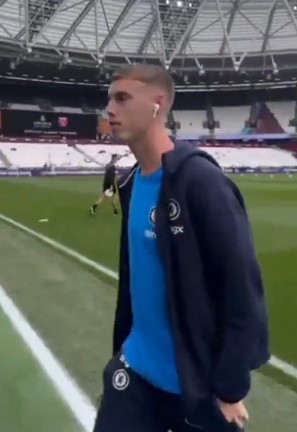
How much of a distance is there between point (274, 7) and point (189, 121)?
22.1 meters

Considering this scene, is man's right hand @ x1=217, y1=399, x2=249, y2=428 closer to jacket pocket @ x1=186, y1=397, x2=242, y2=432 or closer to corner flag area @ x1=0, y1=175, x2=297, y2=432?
jacket pocket @ x1=186, y1=397, x2=242, y2=432

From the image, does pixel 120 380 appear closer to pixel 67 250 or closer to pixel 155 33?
pixel 67 250

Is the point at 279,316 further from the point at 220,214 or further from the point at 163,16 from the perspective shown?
the point at 163,16

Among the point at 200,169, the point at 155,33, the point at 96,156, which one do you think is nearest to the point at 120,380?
the point at 200,169

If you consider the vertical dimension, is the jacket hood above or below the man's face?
below

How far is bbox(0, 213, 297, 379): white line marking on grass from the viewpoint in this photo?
5.96 meters

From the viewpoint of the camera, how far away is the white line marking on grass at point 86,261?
596 cm

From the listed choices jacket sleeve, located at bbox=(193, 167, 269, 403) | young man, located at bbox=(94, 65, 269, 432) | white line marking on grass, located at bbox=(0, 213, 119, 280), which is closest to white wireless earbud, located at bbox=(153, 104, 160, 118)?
young man, located at bbox=(94, 65, 269, 432)

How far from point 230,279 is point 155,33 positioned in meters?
72.7

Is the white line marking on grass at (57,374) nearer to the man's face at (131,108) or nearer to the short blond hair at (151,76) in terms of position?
the man's face at (131,108)

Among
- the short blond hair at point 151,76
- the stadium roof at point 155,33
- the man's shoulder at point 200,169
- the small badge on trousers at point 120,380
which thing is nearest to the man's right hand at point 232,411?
the small badge on trousers at point 120,380

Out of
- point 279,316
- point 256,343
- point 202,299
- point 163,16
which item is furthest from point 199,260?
point 163,16

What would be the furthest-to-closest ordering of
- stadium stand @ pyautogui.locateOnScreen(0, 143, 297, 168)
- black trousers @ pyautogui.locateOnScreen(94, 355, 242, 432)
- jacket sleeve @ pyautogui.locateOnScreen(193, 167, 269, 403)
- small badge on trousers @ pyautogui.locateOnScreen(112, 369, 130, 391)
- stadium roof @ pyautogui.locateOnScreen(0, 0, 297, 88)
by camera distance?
stadium roof @ pyautogui.locateOnScreen(0, 0, 297, 88) → stadium stand @ pyautogui.locateOnScreen(0, 143, 297, 168) → small badge on trousers @ pyautogui.locateOnScreen(112, 369, 130, 391) → black trousers @ pyautogui.locateOnScreen(94, 355, 242, 432) → jacket sleeve @ pyautogui.locateOnScreen(193, 167, 269, 403)

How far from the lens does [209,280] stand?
2566mm
